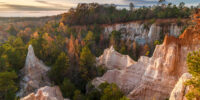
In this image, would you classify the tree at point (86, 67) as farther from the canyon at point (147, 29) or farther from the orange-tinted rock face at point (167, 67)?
the canyon at point (147, 29)

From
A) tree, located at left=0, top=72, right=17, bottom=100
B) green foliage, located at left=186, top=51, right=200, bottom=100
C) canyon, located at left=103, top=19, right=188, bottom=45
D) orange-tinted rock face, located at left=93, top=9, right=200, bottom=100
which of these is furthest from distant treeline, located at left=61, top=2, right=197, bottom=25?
green foliage, located at left=186, top=51, right=200, bottom=100

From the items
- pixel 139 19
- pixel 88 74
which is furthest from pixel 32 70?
pixel 139 19

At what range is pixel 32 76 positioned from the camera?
65.8 feet

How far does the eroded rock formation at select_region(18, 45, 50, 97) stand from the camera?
17867 millimetres

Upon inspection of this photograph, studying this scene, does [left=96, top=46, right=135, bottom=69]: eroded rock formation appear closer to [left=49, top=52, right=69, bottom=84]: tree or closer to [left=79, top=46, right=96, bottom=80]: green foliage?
[left=79, top=46, right=96, bottom=80]: green foliage

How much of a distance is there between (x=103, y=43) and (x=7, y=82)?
33.9 meters

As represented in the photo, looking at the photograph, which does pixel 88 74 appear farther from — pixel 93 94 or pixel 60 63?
pixel 93 94

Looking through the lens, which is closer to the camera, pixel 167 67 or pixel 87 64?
pixel 167 67

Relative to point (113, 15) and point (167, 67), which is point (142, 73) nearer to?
point (167, 67)

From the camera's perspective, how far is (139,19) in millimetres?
54312

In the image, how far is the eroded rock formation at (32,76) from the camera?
17867mm

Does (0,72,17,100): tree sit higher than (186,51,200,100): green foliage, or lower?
lower

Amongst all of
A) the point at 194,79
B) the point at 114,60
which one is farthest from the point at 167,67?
the point at 114,60

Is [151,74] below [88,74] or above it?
above
